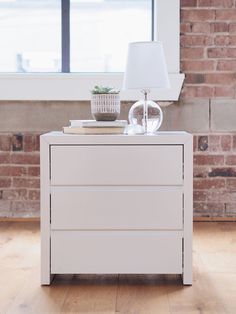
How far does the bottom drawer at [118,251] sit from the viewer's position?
2.17 m

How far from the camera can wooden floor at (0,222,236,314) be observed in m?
1.92

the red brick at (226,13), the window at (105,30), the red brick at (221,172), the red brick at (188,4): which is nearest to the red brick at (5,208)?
the window at (105,30)

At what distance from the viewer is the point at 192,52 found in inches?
137

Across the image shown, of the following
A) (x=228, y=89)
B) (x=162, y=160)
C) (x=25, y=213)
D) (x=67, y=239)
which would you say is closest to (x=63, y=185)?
(x=67, y=239)

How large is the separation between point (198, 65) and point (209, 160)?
587 mm

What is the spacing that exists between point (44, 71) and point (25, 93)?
0.23 metres

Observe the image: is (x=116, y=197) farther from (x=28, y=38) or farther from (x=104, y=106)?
(x=28, y=38)

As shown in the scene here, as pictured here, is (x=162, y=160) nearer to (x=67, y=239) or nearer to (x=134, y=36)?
(x=67, y=239)

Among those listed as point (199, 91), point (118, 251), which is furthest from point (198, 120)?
point (118, 251)

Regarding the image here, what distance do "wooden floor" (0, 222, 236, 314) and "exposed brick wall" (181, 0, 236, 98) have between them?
1172mm

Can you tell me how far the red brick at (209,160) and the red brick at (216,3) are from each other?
0.91 metres

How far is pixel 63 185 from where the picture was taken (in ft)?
7.12

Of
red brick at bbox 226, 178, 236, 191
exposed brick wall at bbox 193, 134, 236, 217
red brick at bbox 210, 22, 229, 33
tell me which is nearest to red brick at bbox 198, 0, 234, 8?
red brick at bbox 210, 22, 229, 33

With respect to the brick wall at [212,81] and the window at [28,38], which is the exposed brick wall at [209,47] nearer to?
the brick wall at [212,81]
